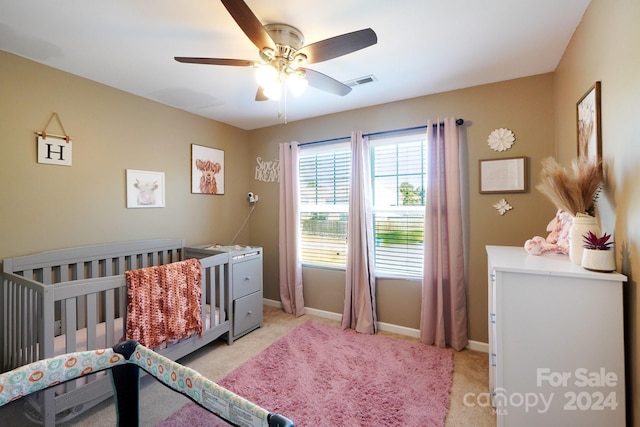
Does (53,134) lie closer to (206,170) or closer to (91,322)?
(206,170)

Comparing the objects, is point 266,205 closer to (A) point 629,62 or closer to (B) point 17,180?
(B) point 17,180

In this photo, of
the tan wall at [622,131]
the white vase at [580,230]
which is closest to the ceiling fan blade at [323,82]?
the tan wall at [622,131]

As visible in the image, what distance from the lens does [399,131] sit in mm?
2637

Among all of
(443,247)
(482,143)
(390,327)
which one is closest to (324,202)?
(443,247)

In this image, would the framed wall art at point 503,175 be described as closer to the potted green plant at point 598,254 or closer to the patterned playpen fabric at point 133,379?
the potted green plant at point 598,254

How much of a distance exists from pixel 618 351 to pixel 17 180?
3.42 m

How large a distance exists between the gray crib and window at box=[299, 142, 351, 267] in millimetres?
1161

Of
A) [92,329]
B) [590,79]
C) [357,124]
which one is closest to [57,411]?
[92,329]

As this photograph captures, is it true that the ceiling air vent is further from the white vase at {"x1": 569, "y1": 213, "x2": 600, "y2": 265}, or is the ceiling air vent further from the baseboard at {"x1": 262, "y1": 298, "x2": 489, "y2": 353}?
the baseboard at {"x1": 262, "y1": 298, "x2": 489, "y2": 353}

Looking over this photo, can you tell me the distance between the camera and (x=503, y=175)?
2.24 meters

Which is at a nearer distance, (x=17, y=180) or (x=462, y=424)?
(x=462, y=424)

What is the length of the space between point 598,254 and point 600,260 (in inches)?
1.0

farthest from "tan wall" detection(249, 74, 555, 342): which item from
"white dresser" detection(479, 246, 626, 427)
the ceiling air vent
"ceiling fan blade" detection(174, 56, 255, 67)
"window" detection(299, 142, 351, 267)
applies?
"ceiling fan blade" detection(174, 56, 255, 67)

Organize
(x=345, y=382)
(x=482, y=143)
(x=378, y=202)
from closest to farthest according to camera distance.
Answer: (x=345, y=382)
(x=482, y=143)
(x=378, y=202)
